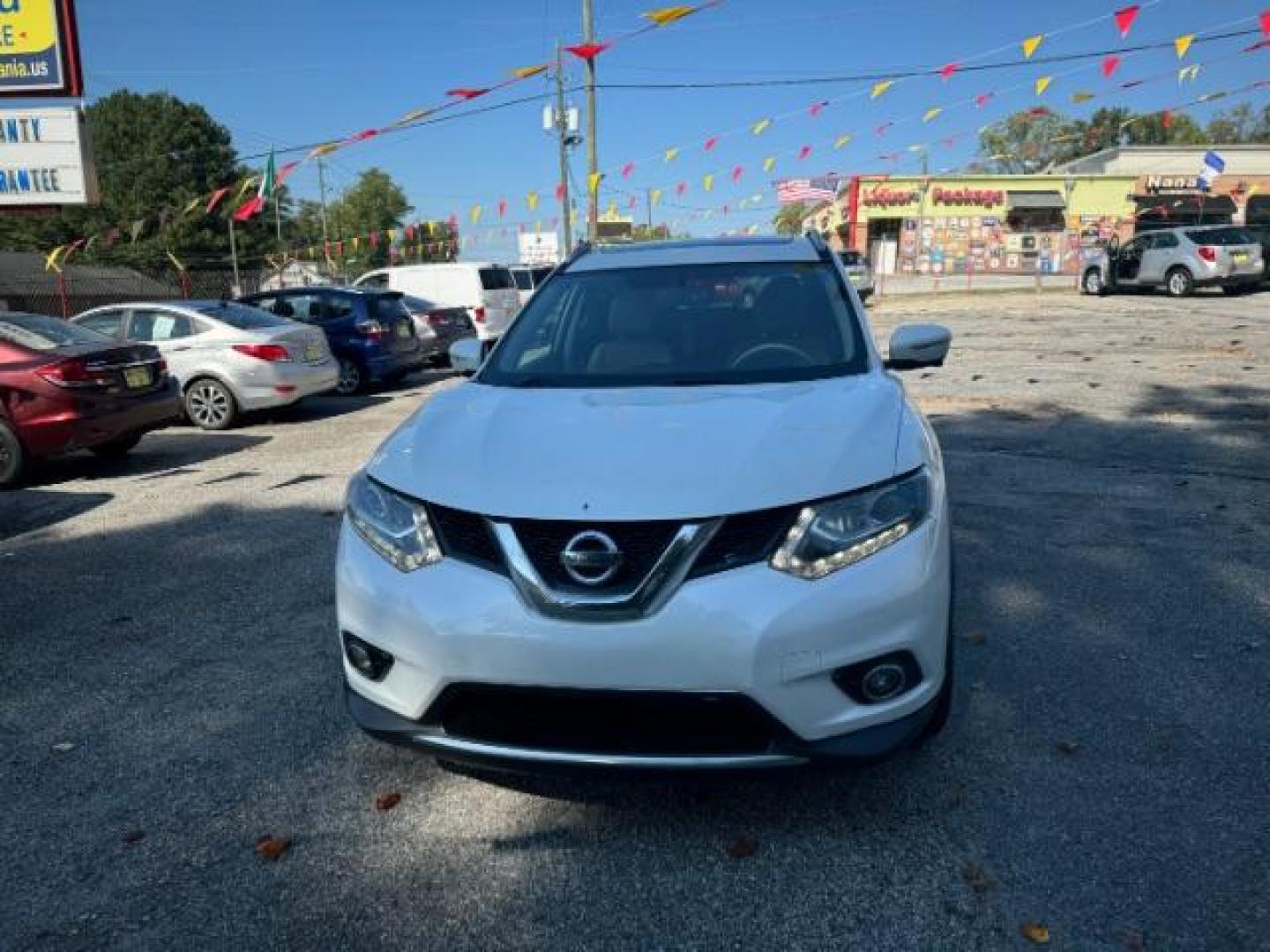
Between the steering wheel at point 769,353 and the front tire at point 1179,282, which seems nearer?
the steering wheel at point 769,353

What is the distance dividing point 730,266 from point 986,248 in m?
48.3

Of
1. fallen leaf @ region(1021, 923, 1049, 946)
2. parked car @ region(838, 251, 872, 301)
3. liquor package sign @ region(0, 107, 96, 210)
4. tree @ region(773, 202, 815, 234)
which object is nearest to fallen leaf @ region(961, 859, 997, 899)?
fallen leaf @ region(1021, 923, 1049, 946)

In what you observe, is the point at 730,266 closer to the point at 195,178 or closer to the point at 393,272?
the point at 393,272

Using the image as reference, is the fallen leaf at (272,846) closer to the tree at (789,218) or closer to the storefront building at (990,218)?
the storefront building at (990,218)

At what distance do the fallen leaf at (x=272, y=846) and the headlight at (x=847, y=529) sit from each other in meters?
1.61

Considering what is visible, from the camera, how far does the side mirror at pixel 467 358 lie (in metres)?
4.16

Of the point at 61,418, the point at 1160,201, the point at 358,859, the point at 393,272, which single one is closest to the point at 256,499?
the point at 61,418

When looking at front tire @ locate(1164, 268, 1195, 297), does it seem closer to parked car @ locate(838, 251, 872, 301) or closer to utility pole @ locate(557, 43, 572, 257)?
parked car @ locate(838, 251, 872, 301)

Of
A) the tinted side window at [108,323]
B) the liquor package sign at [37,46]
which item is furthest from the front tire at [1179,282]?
the liquor package sign at [37,46]

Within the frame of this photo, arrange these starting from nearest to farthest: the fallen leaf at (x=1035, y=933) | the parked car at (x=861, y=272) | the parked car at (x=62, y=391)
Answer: the fallen leaf at (x=1035, y=933), the parked car at (x=62, y=391), the parked car at (x=861, y=272)

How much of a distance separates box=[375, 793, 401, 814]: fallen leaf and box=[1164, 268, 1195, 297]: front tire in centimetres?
2452

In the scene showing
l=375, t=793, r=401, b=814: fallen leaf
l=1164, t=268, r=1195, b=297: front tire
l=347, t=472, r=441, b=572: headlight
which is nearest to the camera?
l=347, t=472, r=441, b=572: headlight

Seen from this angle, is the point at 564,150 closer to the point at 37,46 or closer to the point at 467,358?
the point at 37,46

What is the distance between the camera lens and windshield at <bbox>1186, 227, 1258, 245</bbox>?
69.2 ft
